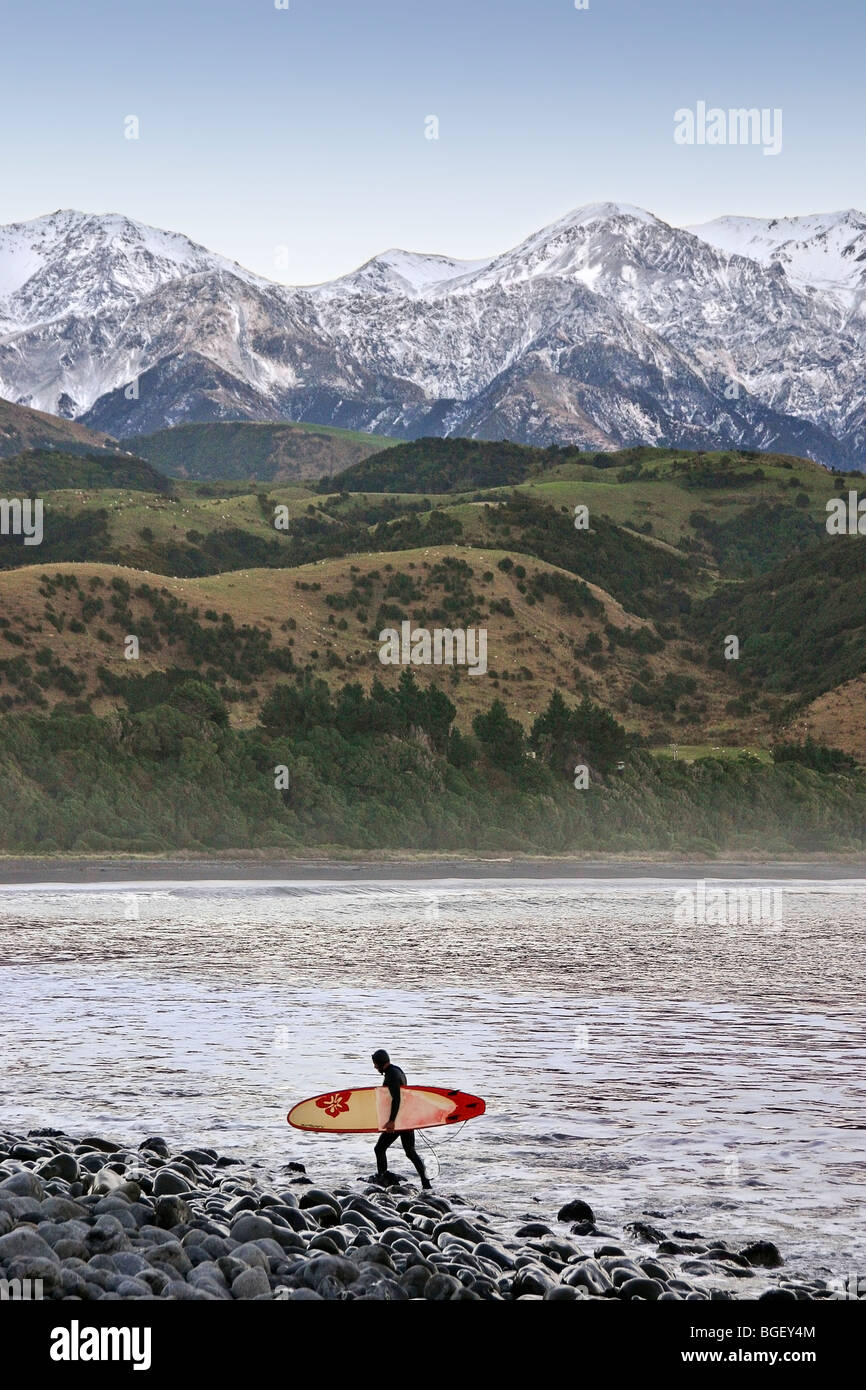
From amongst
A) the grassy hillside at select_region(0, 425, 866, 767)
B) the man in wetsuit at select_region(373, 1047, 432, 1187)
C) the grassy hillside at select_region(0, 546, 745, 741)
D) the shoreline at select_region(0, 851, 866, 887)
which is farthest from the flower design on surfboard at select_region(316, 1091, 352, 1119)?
the grassy hillside at select_region(0, 546, 745, 741)

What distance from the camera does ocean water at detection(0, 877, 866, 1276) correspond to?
1468 cm

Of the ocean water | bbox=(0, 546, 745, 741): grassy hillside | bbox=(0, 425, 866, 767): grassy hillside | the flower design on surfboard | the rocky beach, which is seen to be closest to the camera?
the rocky beach

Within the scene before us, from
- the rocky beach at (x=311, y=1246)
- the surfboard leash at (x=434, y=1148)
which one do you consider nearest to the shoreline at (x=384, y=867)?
the surfboard leash at (x=434, y=1148)

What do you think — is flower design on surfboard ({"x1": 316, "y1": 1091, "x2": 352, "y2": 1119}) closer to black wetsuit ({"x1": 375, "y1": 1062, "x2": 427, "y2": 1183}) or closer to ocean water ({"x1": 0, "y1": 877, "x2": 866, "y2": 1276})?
ocean water ({"x1": 0, "y1": 877, "x2": 866, "y2": 1276})

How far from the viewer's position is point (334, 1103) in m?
15.0

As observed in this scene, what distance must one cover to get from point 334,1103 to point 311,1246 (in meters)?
3.84

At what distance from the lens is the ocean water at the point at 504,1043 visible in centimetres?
1468

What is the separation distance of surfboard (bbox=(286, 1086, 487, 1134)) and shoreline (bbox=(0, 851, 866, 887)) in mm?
34954

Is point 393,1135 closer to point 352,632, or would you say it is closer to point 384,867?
point 384,867

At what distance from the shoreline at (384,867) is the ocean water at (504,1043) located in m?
9.57

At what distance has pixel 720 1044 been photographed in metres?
22.2

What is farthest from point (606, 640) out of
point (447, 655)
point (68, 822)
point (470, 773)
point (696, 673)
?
point (68, 822)

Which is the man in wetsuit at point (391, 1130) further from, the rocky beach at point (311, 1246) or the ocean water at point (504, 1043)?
the ocean water at point (504, 1043)
